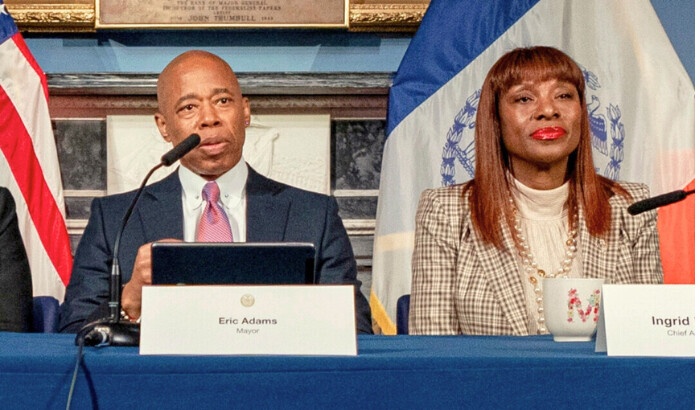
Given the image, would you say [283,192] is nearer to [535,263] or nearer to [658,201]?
[535,263]

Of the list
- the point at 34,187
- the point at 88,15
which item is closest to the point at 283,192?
the point at 34,187

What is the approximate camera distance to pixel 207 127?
209 centimetres

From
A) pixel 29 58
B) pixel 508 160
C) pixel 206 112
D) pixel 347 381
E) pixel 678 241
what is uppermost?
pixel 29 58

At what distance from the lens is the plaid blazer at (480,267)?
1933mm

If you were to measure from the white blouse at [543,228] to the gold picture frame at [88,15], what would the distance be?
104 cm

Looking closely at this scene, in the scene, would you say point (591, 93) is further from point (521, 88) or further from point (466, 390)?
point (466, 390)

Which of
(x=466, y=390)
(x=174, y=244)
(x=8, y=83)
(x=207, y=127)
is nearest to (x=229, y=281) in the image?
(x=174, y=244)

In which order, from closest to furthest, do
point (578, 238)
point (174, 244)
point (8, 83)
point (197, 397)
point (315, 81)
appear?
point (197, 397)
point (174, 244)
point (578, 238)
point (8, 83)
point (315, 81)

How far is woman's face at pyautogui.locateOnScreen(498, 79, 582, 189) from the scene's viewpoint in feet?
6.71

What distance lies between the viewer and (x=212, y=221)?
6.65 feet

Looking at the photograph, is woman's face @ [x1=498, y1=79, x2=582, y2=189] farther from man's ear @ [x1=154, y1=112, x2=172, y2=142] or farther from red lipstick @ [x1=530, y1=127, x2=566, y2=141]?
man's ear @ [x1=154, y1=112, x2=172, y2=142]

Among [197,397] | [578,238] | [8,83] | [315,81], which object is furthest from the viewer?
[315,81]

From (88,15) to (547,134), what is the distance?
1.67 m

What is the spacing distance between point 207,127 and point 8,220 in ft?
1.74
